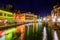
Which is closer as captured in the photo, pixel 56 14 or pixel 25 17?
pixel 56 14

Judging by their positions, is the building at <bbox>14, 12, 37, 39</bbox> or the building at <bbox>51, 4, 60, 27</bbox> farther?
the building at <bbox>14, 12, 37, 39</bbox>

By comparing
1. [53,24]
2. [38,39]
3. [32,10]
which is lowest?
[38,39]

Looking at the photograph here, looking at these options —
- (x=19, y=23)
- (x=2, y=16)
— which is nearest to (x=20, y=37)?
(x=19, y=23)

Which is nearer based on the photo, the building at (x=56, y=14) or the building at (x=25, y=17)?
the building at (x=56, y=14)

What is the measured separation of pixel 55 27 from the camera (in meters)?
6.06

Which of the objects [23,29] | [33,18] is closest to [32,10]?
[33,18]

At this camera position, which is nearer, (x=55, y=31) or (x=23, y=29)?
(x=55, y=31)

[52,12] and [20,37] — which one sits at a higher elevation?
[52,12]

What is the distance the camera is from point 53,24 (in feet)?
20.0

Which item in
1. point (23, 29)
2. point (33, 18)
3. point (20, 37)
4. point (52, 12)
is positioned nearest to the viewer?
point (52, 12)

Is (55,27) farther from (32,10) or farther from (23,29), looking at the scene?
(23,29)

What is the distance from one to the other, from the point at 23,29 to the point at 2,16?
71.1 inches

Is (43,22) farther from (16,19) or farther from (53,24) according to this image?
(16,19)

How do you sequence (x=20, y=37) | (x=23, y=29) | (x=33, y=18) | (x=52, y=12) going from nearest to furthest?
(x=52, y=12), (x=33, y=18), (x=20, y=37), (x=23, y=29)
